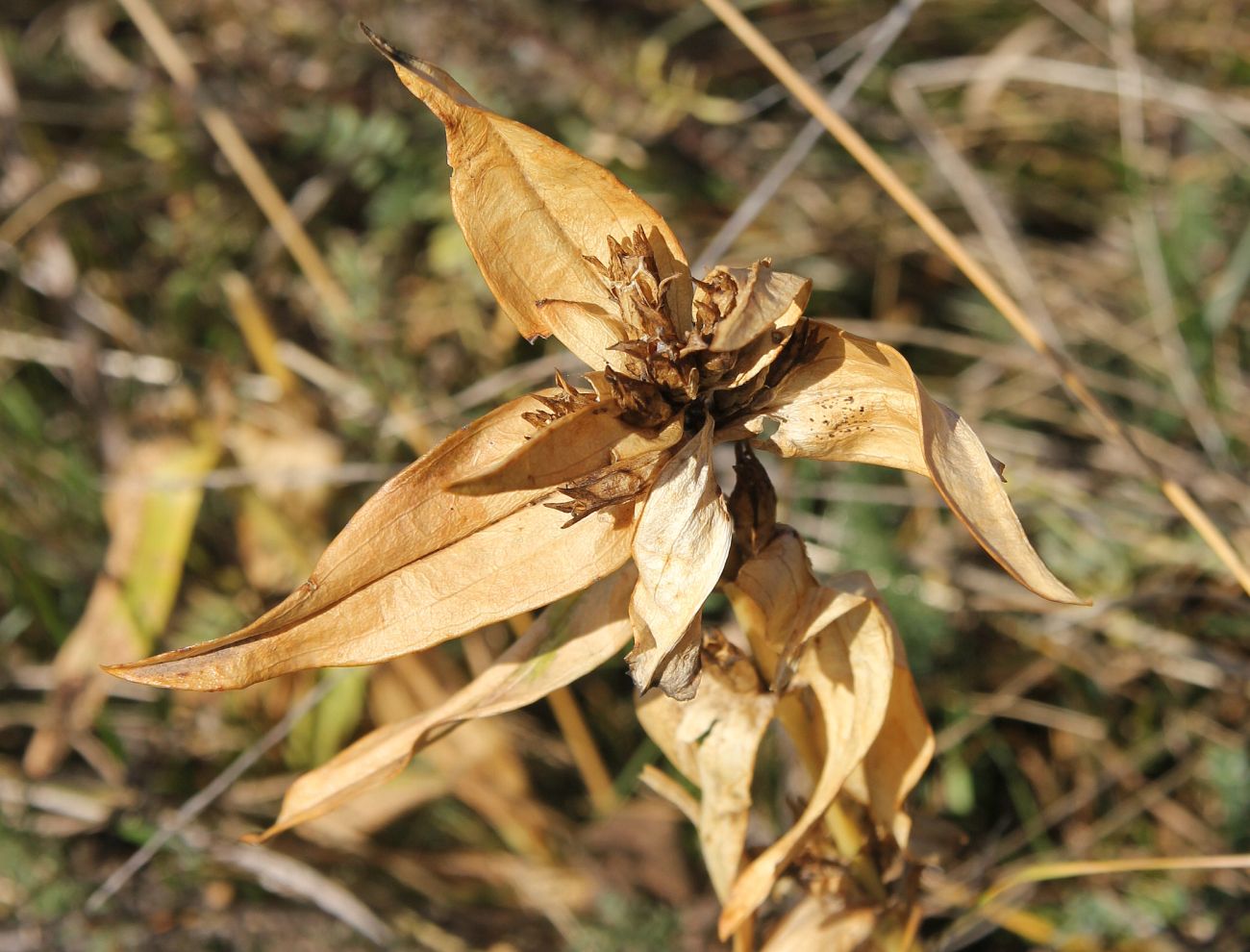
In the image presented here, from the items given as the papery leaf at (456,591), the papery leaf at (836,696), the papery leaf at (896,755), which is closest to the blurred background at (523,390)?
the papery leaf at (896,755)

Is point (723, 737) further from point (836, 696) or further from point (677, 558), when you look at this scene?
point (677, 558)

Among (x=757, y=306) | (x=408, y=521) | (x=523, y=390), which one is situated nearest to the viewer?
(x=757, y=306)

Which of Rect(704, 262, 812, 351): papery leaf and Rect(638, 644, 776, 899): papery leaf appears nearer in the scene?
Rect(704, 262, 812, 351): papery leaf

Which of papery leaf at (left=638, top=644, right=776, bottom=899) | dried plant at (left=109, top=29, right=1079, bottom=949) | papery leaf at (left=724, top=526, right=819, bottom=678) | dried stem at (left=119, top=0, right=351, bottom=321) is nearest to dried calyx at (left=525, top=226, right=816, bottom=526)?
dried plant at (left=109, top=29, right=1079, bottom=949)

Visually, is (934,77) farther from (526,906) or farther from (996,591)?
(526,906)

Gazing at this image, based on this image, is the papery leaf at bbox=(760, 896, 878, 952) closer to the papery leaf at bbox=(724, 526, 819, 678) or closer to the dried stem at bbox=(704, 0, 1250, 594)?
the papery leaf at bbox=(724, 526, 819, 678)

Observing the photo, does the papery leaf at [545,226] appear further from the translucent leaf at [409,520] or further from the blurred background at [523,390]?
the blurred background at [523,390]

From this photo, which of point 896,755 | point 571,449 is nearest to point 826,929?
point 896,755

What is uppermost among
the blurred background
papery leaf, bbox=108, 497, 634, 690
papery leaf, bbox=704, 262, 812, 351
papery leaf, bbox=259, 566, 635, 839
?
papery leaf, bbox=704, 262, 812, 351
